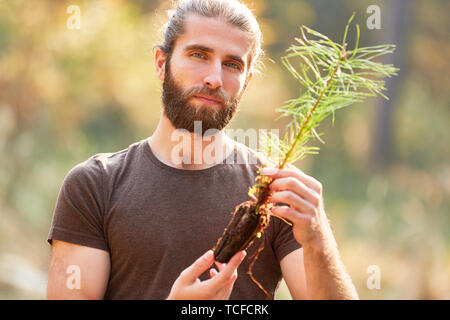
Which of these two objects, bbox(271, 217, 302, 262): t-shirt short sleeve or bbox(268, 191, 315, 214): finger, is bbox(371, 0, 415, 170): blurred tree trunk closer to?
bbox(271, 217, 302, 262): t-shirt short sleeve

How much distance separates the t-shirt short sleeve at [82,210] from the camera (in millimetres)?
2268

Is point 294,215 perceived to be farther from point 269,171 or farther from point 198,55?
point 198,55

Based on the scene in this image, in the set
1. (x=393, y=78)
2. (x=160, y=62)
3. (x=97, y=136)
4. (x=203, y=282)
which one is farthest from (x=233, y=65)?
(x=393, y=78)

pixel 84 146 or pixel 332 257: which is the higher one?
pixel 84 146

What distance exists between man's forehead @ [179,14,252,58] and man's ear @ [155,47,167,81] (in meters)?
0.19

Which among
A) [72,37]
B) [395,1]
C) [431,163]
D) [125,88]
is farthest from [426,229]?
[395,1]

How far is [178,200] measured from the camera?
7.81 ft

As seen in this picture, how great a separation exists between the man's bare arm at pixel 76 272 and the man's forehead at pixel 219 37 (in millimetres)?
983

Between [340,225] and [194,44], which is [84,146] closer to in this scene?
[340,225]

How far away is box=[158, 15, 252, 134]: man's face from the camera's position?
236 centimetres

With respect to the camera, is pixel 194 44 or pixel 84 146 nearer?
pixel 194 44

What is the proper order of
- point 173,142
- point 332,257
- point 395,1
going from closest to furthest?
1. point 332,257
2. point 173,142
3. point 395,1

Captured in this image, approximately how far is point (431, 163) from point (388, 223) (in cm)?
527

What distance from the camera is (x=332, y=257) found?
206cm
